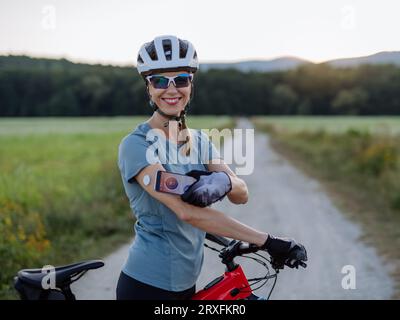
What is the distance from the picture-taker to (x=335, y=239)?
290 inches

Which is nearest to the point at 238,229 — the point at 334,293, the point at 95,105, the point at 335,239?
the point at 334,293

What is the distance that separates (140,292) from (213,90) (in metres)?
59.9

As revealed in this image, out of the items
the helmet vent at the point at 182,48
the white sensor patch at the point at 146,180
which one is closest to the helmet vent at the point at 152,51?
the helmet vent at the point at 182,48

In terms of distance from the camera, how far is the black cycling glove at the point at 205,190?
1.92m

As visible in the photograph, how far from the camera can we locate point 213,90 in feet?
201

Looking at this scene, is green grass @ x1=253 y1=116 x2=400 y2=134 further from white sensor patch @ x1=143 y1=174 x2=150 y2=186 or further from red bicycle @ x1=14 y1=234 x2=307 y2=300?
white sensor patch @ x1=143 y1=174 x2=150 y2=186

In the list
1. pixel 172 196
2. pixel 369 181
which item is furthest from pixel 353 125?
pixel 172 196

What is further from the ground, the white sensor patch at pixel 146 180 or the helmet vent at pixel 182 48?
the helmet vent at pixel 182 48

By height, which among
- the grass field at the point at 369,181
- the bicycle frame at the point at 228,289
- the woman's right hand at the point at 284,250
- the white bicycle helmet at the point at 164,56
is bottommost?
the grass field at the point at 369,181

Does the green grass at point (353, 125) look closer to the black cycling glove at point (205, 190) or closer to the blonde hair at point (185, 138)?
the blonde hair at point (185, 138)

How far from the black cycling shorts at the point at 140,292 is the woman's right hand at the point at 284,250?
1.34 ft

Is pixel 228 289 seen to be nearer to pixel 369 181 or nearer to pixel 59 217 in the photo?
pixel 59 217

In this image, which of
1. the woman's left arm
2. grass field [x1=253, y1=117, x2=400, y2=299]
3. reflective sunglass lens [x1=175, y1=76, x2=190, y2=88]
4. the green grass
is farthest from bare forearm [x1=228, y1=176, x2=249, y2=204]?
the green grass

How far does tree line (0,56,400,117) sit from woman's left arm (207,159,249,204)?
0.39 m
